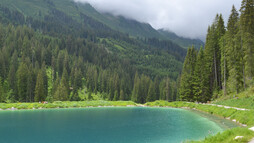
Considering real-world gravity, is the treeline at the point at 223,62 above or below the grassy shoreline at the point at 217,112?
above

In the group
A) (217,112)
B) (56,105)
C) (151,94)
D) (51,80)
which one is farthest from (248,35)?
(51,80)

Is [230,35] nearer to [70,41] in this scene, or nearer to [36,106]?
[36,106]

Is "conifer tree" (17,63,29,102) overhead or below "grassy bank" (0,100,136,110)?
overhead

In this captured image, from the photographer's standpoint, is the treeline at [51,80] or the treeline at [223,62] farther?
the treeline at [51,80]

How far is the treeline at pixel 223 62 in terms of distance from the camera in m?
40.3

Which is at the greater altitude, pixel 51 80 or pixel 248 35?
pixel 248 35

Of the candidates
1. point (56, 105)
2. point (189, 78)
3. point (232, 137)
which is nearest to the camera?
point (232, 137)

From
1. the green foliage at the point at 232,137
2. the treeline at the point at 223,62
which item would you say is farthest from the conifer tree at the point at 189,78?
the green foliage at the point at 232,137

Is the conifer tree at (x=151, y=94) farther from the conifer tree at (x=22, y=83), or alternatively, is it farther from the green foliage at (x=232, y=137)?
the green foliage at (x=232, y=137)

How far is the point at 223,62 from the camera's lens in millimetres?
50438

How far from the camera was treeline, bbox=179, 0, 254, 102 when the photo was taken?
40.3m

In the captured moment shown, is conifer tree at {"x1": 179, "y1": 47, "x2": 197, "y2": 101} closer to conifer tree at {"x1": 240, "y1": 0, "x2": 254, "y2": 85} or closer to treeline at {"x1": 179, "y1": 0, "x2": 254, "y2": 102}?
treeline at {"x1": 179, "y1": 0, "x2": 254, "y2": 102}

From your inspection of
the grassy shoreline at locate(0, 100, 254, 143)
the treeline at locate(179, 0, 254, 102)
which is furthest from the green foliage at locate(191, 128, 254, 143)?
the treeline at locate(179, 0, 254, 102)

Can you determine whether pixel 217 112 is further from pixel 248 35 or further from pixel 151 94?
pixel 151 94
